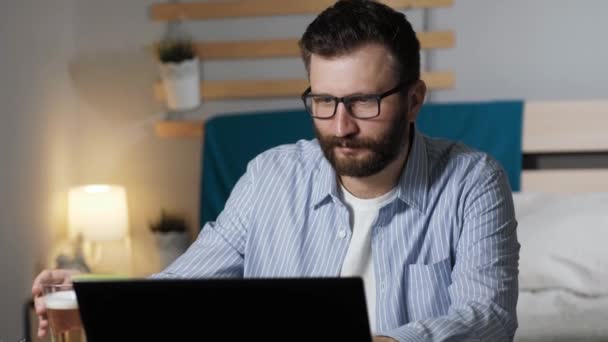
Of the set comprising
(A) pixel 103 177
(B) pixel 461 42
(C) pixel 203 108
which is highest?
(B) pixel 461 42

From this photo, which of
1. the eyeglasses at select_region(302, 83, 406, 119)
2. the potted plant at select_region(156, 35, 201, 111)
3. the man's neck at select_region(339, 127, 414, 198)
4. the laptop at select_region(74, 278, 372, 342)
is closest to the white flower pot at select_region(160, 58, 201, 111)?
the potted plant at select_region(156, 35, 201, 111)

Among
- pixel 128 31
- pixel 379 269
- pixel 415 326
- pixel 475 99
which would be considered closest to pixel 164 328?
pixel 415 326

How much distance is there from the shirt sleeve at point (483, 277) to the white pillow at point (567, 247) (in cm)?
95

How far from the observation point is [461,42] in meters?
3.41

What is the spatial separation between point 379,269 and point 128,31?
7.48 feet

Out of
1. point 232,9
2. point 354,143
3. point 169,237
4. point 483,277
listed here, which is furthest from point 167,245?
point 483,277

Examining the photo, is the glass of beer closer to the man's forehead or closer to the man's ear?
the man's forehead

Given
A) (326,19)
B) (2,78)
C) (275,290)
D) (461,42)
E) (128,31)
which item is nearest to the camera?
(275,290)

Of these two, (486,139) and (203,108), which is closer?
(486,139)

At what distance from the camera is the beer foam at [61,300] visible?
127cm

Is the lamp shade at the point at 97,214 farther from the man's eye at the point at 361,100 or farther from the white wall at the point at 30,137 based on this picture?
the man's eye at the point at 361,100

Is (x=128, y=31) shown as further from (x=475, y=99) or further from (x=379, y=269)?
(x=379, y=269)

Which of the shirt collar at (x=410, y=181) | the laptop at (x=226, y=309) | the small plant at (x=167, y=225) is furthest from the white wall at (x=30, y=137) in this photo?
the laptop at (x=226, y=309)

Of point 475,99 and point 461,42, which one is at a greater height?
point 461,42
